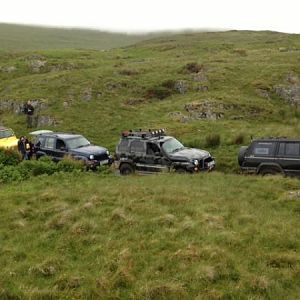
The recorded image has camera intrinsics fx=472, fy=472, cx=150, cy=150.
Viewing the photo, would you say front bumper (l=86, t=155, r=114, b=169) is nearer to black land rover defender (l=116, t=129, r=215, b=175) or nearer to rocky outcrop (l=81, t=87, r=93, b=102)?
black land rover defender (l=116, t=129, r=215, b=175)

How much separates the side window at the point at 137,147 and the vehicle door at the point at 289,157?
Answer: 6.50 m

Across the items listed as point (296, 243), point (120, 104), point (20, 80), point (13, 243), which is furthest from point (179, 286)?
point (20, 80)

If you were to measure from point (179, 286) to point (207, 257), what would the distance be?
1660 mm

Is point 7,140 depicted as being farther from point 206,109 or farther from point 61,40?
point 61,40

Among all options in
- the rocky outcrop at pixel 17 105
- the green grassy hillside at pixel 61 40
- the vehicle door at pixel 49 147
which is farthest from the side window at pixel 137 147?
the green grassy hillside at pixel 61 40

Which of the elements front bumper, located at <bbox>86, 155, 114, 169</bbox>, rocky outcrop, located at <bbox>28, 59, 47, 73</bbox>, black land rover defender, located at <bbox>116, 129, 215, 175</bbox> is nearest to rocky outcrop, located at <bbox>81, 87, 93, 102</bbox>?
rocky outcrop, located at <bbox>28, 59, 47, 73</bbox>

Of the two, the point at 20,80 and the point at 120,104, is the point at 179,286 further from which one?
the point at 20,80

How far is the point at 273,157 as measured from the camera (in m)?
20.5

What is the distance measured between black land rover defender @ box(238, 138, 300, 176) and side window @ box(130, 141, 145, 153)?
16.2 feet

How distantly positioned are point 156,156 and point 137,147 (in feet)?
3.87

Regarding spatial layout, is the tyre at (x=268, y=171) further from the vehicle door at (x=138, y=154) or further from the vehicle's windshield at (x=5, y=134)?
the vehicle's windshield at (x=5, y=134)

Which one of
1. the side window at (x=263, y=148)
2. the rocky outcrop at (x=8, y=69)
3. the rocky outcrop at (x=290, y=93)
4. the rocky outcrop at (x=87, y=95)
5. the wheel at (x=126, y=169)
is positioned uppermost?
the rocky outcrop at (x=8, y=69)

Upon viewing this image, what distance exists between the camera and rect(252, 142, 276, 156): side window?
2059 centimetres

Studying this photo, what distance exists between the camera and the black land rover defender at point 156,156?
72.6ft
